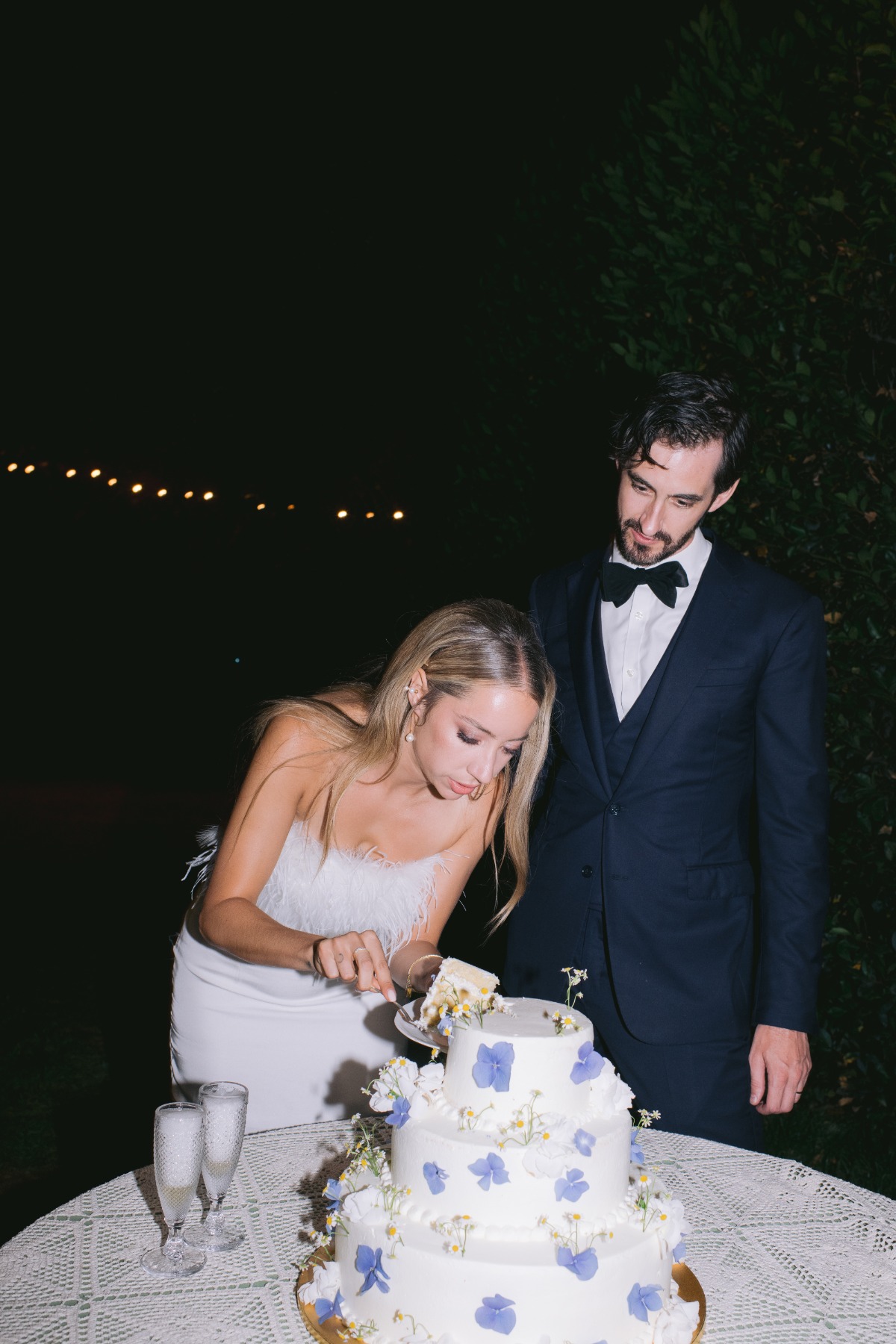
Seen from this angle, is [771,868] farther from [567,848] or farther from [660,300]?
[660,300]

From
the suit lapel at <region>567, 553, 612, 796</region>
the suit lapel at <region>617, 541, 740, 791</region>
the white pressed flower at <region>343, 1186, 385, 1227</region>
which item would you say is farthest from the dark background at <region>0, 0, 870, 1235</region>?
the white pressed flower at <region>343, 1186, 385, 1227</region>

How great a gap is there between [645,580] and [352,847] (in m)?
0.99

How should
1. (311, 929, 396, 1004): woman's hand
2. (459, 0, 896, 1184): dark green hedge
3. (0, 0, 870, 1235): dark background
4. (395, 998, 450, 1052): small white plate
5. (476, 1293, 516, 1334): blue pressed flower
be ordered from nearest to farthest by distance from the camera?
(476, 1293, 516, 1334): blue pressed flower, (395, 998, 450, 1052): small white plate, (311, 929, 396, 1004): woman's hand, (459, 0, 896, 1184): dark green hedge, (0, 0, 870, 1235): dark background

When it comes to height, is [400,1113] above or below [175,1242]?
above

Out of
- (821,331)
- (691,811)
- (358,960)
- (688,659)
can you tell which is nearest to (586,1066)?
(358,960)

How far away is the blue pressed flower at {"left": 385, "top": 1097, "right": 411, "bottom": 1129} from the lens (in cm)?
146

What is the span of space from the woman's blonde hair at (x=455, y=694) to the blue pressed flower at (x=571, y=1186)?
1283mm

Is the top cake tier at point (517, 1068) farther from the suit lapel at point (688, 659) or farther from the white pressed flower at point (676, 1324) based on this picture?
the suit lapel at point (688, 659)

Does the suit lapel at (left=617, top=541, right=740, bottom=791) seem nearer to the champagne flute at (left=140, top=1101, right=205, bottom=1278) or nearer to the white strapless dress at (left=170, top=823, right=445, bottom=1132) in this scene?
the white strapless dress at (left=170, top=823, right=445, bottom=1132)

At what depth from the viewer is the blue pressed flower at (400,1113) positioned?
1.46m

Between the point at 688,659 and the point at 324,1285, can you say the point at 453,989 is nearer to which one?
the point at 324,1285

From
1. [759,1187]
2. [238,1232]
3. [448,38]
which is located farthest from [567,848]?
[448,38]

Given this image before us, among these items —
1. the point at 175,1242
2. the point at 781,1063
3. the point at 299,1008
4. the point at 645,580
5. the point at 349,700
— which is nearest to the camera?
the point at 175,1242

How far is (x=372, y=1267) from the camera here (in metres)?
1.39
